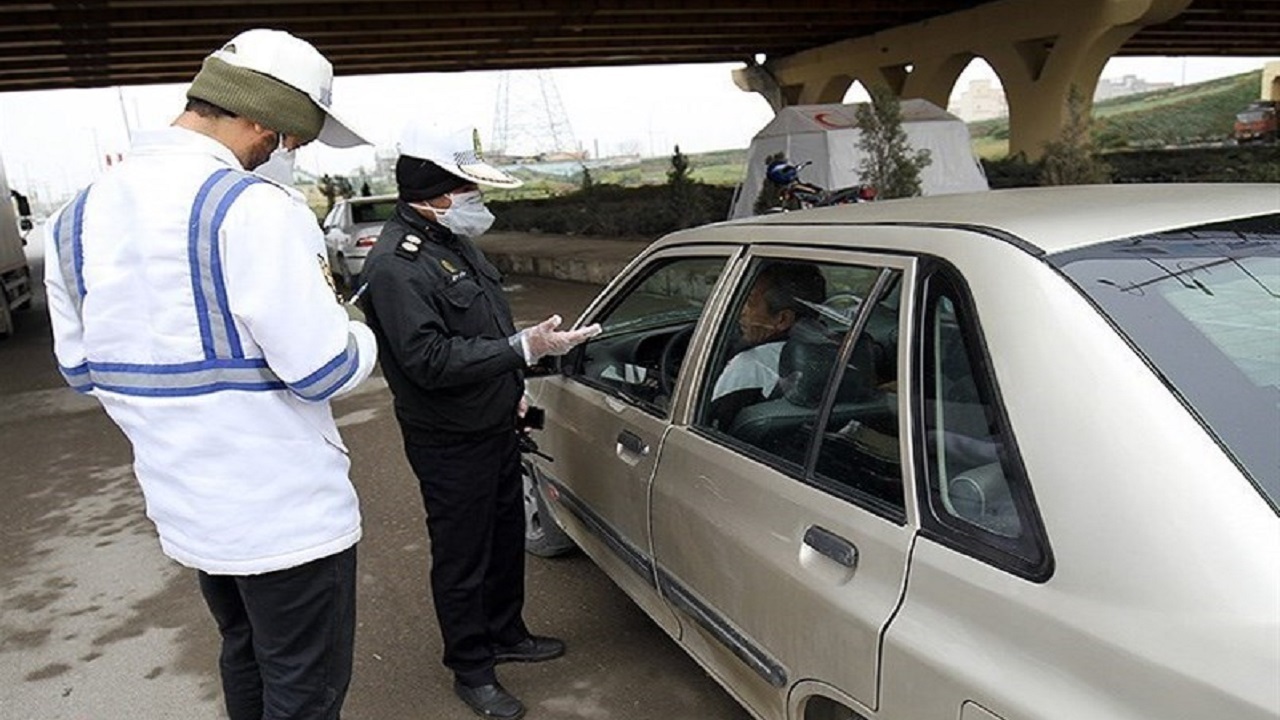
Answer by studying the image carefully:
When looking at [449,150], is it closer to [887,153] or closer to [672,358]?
[672,358]

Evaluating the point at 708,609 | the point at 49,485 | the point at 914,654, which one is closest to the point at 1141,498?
the point at 914,654

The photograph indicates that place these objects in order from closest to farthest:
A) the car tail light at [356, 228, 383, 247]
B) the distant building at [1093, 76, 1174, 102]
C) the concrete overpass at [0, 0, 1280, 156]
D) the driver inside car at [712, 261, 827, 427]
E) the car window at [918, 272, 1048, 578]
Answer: the car window at [918, 272, 1048, 578], the driver inside car at [712, 261, 827, 427], the car tail light at [356, 228, 383, 247], the concrete overpass at [0, 0, 1280, 156], the distant building at [1093, 76, 1174, 102]

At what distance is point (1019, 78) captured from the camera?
79.9 ft

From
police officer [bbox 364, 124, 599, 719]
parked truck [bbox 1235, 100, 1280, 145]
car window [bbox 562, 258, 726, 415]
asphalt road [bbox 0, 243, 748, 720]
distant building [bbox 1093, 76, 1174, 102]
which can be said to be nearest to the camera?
police officer [bbox 364, 124, 599, 719]

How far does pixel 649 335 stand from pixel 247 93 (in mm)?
1908

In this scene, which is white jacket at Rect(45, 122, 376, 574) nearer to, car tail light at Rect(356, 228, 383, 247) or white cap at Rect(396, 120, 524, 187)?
white cap at Rect(396, 120, 524, 187)

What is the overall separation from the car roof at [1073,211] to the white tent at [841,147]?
13.0 meters

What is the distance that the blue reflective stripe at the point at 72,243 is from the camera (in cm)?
182

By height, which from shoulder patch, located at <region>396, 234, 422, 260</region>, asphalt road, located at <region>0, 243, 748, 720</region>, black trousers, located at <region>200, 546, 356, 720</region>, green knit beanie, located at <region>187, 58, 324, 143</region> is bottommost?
asphalt road, located at <region>0, 243, 748, 720</region>

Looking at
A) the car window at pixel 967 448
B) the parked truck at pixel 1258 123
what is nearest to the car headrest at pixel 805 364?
the car window at pixel 967 448

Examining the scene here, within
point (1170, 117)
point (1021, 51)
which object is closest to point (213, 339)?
point (1021, 51)

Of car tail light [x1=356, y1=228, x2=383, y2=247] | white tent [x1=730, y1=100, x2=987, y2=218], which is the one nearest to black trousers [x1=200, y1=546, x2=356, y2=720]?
car tail light [x1=356, y1=228, x2=383, y2=247]

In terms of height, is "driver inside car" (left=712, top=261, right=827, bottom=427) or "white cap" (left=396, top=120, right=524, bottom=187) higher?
"white cap" (left=396, top=120, right=524, bottom=187)

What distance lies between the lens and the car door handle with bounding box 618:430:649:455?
273cm
